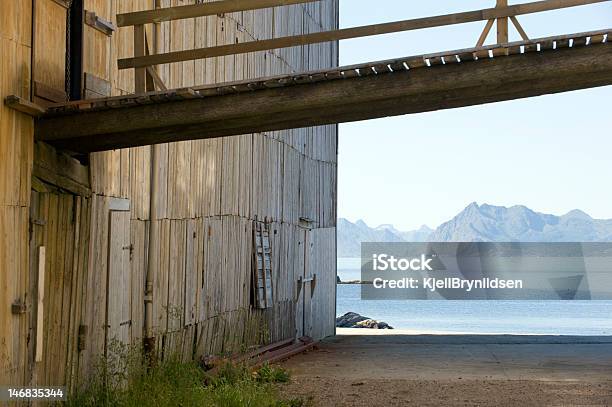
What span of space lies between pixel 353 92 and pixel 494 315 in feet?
272

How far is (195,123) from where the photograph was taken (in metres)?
9.86

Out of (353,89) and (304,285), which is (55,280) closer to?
(353,89)

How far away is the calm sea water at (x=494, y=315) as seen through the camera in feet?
236

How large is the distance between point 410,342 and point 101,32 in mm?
11528

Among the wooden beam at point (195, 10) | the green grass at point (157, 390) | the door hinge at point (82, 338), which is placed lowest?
the green grass at point (157, 390)

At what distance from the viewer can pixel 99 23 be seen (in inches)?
426

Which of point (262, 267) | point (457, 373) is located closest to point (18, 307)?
point (457, 373)

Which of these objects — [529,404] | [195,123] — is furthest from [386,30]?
[529,404]

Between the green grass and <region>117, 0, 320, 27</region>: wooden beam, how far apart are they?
3382mm

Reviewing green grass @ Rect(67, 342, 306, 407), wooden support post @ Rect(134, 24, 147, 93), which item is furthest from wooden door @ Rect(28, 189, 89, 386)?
wooden support post @ Rect(134, 24, 147, 93)

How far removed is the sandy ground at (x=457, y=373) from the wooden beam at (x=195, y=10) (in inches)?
172

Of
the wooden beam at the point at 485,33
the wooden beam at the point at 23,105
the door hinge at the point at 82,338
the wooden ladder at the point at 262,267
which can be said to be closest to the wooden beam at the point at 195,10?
the wooden beam at the point at 23,105

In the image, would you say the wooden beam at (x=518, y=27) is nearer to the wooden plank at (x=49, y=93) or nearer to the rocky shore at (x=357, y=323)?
the wooden plank at (x=49, y=93)

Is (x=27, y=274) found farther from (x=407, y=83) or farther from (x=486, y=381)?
(x=486, y=381)
